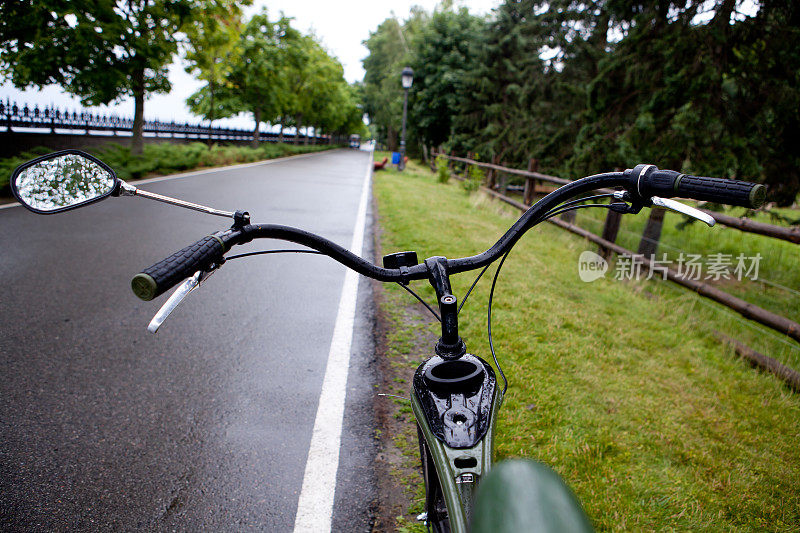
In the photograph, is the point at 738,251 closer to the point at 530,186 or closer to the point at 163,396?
the point at 530,186

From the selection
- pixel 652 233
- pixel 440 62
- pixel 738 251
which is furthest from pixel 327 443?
pixel 440 62

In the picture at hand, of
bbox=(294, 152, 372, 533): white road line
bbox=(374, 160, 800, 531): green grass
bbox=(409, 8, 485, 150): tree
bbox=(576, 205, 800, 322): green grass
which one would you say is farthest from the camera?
bbox=(409, 8, 485, 150): tree

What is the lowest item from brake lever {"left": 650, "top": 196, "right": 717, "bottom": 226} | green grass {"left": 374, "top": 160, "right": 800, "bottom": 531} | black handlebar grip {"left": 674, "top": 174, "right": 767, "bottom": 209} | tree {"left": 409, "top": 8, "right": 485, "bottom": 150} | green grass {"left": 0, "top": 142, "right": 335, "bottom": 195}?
green grass {"left": 374, "top": 160, "right": 800, "bottom": 531}

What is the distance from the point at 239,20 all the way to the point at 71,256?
582 inches

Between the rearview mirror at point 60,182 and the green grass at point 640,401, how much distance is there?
7.68 ft

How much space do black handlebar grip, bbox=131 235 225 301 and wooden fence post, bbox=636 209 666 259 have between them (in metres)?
7.23

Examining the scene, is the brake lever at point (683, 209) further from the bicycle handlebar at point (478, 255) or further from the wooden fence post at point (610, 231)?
the wooden fence post at point (610, 231)

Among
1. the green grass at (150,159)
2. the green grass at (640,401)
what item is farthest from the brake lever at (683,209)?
the green grass at (150,159)

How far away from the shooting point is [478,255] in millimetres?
1330

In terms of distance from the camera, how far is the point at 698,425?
3.38 m

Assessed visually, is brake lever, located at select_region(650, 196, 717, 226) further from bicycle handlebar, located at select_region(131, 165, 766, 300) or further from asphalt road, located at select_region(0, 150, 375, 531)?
asphalt road, located at select_region(0, 150, 375, 531)

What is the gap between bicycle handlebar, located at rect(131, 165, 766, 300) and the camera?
3.20 feet

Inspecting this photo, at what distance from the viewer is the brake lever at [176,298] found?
3.11ft

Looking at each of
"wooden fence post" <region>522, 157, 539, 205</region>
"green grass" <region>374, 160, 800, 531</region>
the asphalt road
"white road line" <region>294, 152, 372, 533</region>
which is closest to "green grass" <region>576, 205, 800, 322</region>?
"wooden fence post" <region>522, 157, 539, 205</region>
